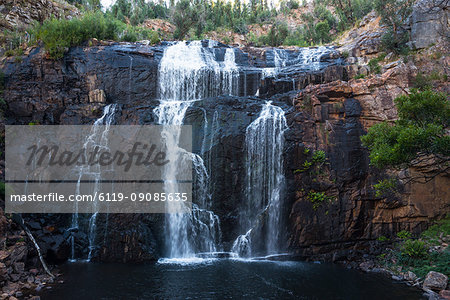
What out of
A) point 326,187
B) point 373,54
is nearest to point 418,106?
point 326,187

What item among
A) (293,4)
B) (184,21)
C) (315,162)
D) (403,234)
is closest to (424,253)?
(403,234)

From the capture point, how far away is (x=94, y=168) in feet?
51.4

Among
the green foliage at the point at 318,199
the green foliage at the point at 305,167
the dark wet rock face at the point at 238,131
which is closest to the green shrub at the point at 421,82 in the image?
the dark wet rock face at the point at 238,131

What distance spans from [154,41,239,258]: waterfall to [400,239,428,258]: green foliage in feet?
26.3

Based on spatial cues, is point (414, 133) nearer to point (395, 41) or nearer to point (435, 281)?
point (435, 281)

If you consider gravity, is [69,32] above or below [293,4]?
below

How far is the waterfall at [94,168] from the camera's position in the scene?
14393mm

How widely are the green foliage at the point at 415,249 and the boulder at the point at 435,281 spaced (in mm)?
1442

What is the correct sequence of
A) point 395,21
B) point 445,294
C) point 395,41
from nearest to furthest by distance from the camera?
point 445,294 → point 395,41 → point 395,21

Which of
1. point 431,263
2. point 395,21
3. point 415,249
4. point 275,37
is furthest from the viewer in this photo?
point 275,37

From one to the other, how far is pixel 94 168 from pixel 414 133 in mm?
14189

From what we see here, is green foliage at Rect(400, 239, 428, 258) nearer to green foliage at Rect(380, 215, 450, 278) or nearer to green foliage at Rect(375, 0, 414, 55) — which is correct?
green foliage at Rect(380, 215, 450, 278)

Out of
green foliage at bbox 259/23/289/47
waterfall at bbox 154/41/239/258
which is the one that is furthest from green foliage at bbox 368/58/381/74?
green foliage at bbox 259/23/289/47

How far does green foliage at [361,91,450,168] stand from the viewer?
10.2 metres
